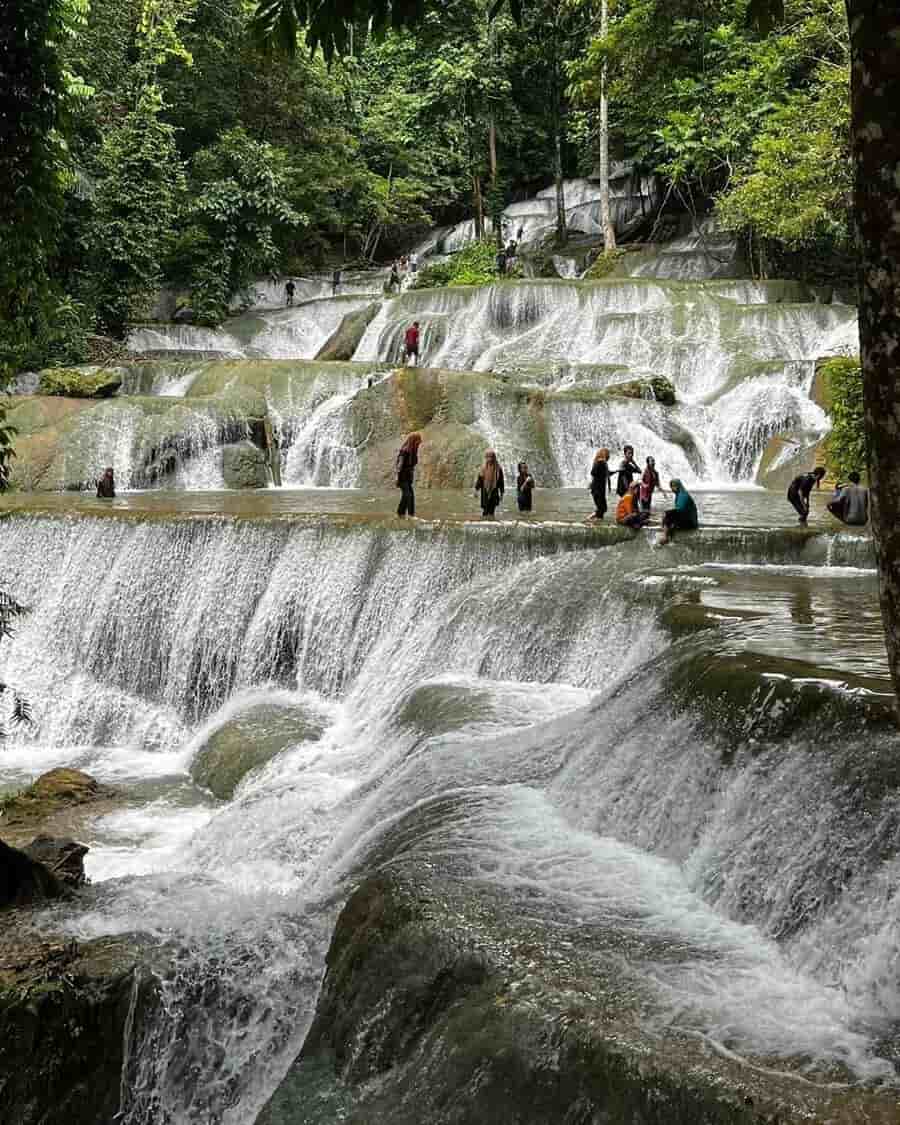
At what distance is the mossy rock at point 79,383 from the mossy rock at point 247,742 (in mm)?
13184

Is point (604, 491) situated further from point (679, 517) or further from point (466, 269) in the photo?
point (466, 269)

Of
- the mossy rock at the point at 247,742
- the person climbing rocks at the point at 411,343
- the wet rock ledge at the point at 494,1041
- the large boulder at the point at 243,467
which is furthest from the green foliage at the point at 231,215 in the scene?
the wet rock ledge at the point at 494,1041

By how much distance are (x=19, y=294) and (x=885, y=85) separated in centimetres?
498

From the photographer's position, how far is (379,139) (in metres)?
40.2

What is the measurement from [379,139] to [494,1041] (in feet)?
131

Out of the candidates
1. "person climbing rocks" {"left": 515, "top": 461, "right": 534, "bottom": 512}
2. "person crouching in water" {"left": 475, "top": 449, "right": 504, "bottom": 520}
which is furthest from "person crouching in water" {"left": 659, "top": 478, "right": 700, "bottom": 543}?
"person climbing rocks" {"left": 515, "top": 461, "right": 534, "bottom": 512}

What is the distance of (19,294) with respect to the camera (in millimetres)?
6020

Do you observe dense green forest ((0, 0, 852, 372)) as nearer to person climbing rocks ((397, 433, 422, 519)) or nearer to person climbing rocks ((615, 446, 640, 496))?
person climbing rocks ((615, 446, 640, 496))

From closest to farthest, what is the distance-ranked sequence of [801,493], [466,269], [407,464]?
[801,493] < [407,464] < [466,269]

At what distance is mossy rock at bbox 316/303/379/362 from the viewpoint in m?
27.5

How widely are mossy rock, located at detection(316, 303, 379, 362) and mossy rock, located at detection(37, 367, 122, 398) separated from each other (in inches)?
229

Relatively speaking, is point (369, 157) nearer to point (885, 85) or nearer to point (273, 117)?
point (273, 117)

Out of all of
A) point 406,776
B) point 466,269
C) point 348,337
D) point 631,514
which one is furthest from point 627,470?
point 466,269

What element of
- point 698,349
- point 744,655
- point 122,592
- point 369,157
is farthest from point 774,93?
point 744,655
